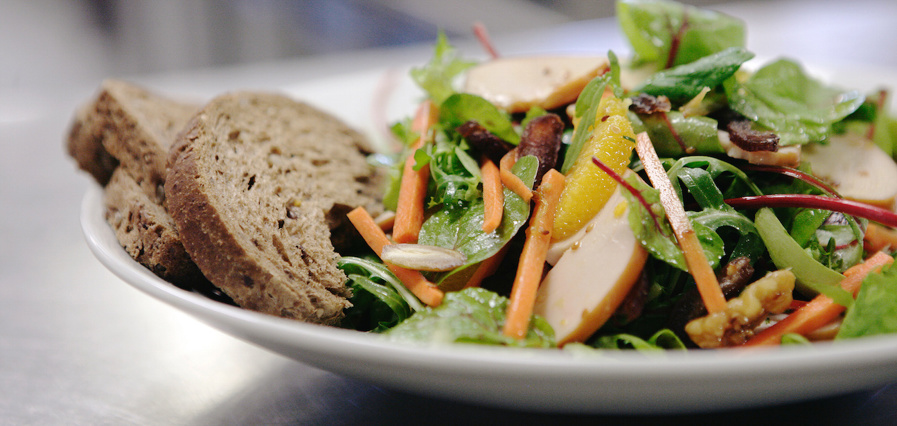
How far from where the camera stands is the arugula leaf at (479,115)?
194 centimetres

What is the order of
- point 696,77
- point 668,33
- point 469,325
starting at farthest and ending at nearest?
1. point 668,33
2. point 696,77
3. point 469,325

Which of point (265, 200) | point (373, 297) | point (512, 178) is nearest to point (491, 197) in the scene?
point (512, 178)

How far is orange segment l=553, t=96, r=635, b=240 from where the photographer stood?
153cm

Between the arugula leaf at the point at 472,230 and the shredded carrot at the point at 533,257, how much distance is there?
0.05 m

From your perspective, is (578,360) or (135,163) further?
(135,163)

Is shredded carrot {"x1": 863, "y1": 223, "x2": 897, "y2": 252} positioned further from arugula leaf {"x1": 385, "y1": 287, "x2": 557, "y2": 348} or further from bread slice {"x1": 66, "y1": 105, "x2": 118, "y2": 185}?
bread slice {"x1": 66, "y1": 105, "x2": 118, "y2": 185}

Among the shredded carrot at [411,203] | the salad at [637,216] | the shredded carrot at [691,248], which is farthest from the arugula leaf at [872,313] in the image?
the shredded carrot at [411,203]

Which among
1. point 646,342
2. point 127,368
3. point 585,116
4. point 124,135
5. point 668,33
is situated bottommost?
point 127,368

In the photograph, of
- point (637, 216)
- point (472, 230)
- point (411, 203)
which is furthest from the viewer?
point (411, 203)

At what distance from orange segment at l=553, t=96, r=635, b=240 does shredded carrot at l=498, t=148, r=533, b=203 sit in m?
0.10

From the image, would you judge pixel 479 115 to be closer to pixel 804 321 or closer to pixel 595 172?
pixel 595 172

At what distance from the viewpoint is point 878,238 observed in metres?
1.82

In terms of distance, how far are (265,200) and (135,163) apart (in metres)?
0.54

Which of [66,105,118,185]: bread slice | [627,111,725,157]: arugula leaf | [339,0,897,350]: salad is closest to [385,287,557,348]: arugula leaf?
[339,0,897,350]: salad
